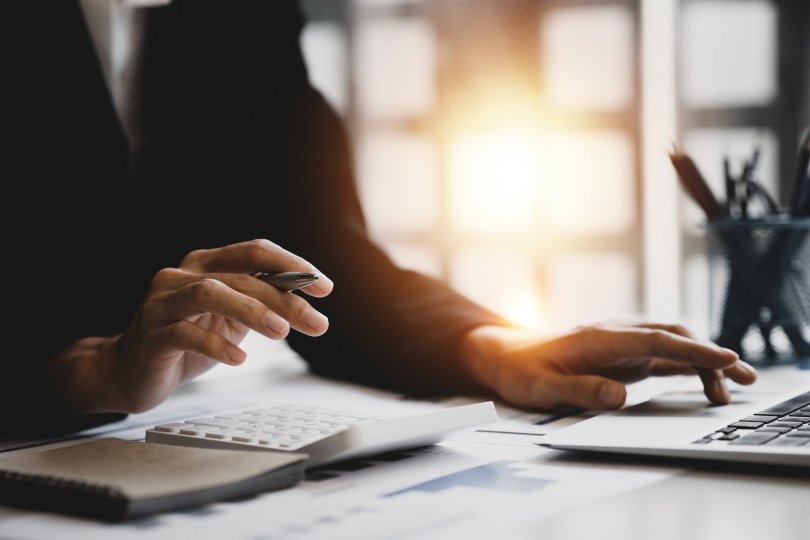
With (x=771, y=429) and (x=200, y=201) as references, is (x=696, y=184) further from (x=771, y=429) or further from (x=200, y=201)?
(x=200, y=201)

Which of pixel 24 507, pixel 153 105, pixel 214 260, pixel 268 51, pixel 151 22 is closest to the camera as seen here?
pixel 24 507

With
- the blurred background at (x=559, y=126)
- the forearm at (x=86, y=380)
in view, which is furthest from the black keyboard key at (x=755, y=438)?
the blurred background at (x=559, y=126)

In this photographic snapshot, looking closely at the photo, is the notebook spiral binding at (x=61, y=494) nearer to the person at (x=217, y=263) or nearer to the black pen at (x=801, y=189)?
the person at (x=217, y=263)

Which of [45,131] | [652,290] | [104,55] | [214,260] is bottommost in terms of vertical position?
[652,290]

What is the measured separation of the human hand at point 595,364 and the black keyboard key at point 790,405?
0.16 ft

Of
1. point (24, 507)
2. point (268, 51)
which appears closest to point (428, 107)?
point (268, 51)

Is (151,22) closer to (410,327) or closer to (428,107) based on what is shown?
(428,107)

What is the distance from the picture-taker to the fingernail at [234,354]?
678 millimetres

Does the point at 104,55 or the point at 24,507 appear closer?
the point at 24,507

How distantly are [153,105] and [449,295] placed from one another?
166 cm

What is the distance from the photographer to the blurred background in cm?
262

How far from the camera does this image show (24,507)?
0.54 m

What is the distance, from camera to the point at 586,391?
2.64 feet

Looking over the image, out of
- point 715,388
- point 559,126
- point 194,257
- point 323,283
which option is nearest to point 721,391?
point 715,388
